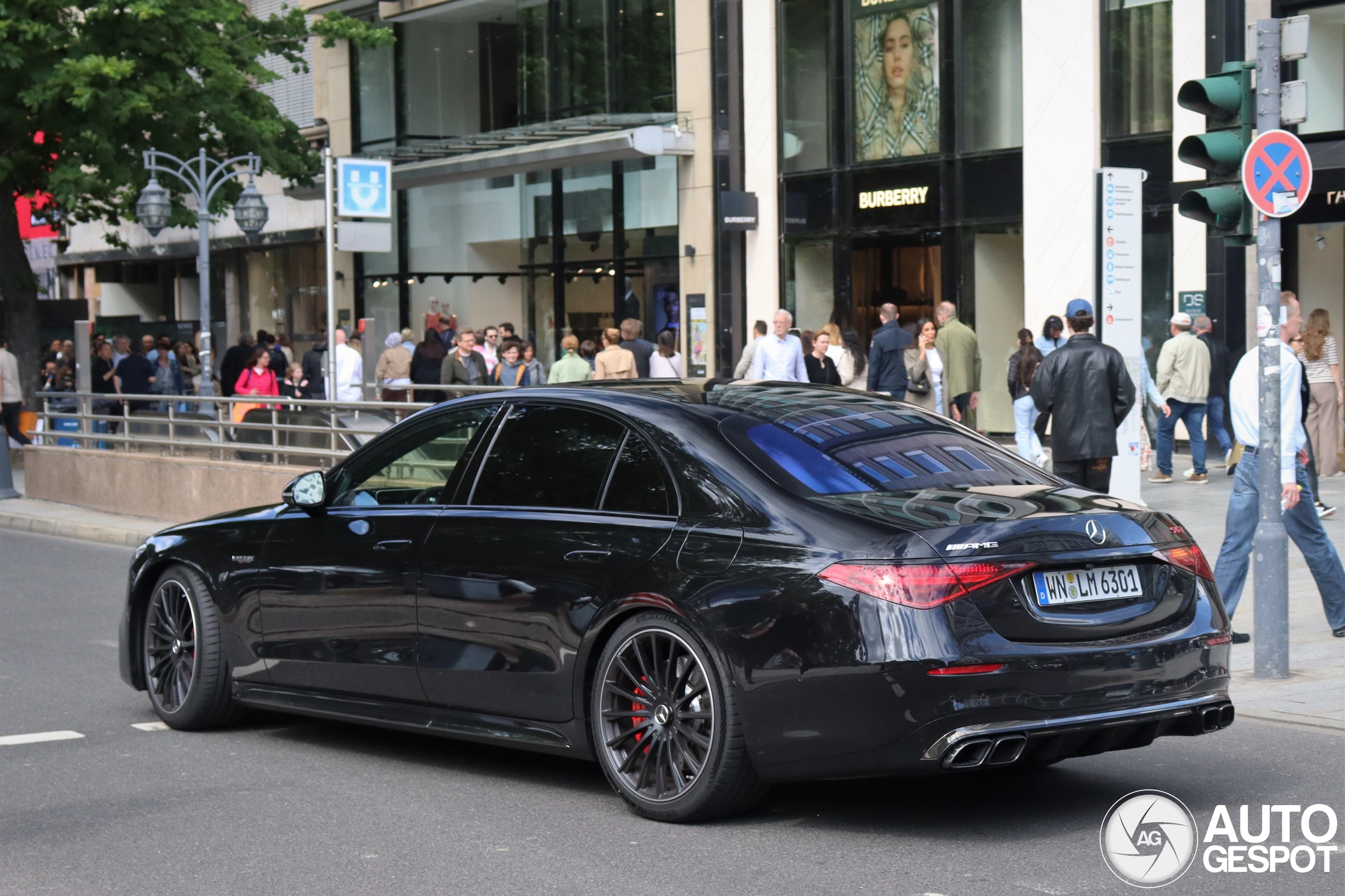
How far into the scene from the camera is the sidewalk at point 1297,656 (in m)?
7.83

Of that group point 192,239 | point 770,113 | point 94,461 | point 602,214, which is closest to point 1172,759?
point 94,461

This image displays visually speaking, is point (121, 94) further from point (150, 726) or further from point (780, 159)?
point (150, 726)

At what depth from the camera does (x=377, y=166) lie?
1823cm

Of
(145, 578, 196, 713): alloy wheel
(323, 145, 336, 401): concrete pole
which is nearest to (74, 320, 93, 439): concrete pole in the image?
(323, 145, 336, 401): concrete pole

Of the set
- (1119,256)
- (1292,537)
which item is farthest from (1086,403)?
(1119,256)

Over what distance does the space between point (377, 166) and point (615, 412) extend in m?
12.5

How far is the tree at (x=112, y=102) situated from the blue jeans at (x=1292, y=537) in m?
20.9

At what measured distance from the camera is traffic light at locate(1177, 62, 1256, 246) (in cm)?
876

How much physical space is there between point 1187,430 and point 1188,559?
1425cm

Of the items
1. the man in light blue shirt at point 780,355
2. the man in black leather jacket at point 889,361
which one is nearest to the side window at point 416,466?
the man in light blue shirt at point 780,355

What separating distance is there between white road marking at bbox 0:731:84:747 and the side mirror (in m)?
1.55

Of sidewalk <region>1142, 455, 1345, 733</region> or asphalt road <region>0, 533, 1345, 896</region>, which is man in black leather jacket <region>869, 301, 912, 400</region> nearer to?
sidewalk <region>1142, 455, 1345, 733</region>

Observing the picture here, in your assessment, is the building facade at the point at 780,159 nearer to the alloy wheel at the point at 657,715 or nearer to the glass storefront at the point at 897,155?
the glass storefront at the point at 897,155

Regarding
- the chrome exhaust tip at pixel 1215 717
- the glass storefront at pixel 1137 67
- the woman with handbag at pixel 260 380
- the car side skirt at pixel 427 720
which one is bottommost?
the car side skirt at pixel 427 720
